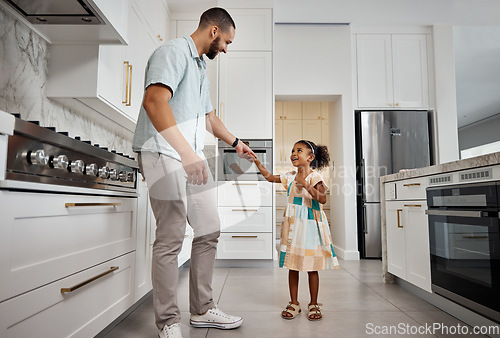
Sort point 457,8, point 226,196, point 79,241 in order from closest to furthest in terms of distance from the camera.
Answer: point 79,241, point 226,196, point 457,8

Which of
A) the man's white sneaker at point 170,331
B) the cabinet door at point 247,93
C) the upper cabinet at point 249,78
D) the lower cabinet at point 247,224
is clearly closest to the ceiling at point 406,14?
the upper cabinet at point 249,78

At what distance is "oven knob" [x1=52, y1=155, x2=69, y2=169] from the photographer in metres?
1.11

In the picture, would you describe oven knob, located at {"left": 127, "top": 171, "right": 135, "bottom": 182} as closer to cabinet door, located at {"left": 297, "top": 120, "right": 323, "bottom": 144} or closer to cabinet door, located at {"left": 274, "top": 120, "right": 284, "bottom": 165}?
cabinet door, located at {"left": 274, "top": 120, "right": 284, "bottom": 165}

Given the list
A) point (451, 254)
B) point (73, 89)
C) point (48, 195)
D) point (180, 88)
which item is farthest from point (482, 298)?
point (73, 89)

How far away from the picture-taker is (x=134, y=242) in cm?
182

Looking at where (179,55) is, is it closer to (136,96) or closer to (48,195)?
(48,195)

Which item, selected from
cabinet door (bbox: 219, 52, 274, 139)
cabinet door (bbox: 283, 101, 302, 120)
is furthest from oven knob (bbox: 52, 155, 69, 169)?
cabinet door (bbox: 283, 101, 302, 120)

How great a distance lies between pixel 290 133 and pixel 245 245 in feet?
8.67

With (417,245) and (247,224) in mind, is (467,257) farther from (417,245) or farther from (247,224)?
(247,224)

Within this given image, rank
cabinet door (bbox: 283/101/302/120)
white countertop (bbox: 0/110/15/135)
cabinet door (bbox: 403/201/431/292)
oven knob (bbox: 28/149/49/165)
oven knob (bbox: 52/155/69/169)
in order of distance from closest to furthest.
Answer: white countertop (bbox: 0/110/15/135)
oven knob (bbox: 28/149/49/165)
oven knob (bbox: 52/155/69/169)
cabinet door (bbox: 403/201/431/292)
cabinet door (bbox: 283/101/302/120)

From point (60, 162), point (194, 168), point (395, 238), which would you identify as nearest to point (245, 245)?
point (395, 238)

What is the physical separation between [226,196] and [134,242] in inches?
70.2

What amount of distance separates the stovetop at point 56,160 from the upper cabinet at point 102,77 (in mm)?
563

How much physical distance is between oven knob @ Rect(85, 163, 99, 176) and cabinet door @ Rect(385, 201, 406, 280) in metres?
1.90
